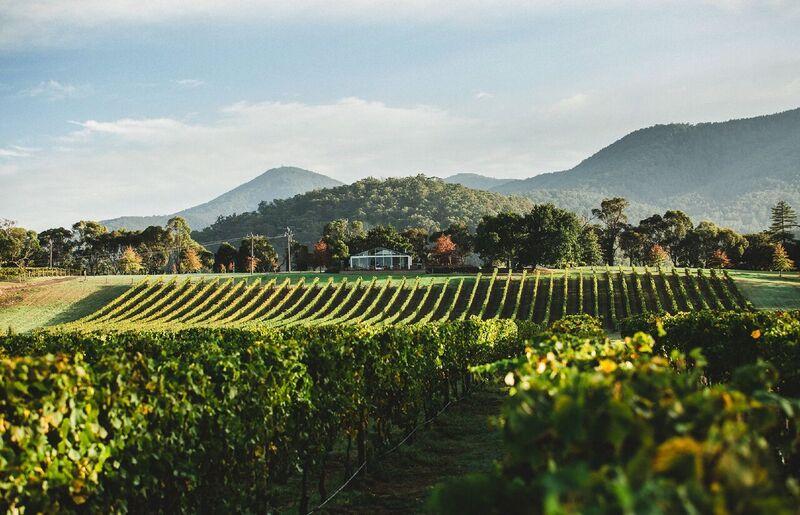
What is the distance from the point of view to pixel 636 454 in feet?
8.14

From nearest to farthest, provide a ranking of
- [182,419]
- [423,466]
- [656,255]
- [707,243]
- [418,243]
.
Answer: [182,419] < [423,466] < [656,255] < [707,243] < [418,243]

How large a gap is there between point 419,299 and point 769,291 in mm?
33405

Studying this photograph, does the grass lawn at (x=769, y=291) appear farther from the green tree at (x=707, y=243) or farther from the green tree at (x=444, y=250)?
the green tree at (x=444, y=250)

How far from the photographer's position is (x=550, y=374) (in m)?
Result: 4.52

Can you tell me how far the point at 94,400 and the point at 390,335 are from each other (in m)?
7.09

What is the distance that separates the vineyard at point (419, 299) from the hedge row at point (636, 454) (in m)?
50.4

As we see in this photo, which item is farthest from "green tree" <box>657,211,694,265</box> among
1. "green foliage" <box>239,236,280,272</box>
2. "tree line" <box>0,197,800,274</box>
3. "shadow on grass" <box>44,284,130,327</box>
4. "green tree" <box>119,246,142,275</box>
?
"green tree" <box>119,246,142,275</box>

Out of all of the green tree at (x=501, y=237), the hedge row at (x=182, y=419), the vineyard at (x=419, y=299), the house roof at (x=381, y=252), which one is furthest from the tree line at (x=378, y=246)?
the hedge row at (x=182, y=419)

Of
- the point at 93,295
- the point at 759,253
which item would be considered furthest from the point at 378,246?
the point at 759,253

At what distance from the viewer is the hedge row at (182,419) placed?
538cm

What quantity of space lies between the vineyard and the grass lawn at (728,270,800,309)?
55.1 inches

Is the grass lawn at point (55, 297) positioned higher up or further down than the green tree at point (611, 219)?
further down

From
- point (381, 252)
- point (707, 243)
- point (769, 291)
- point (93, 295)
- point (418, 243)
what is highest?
point (418, 243)

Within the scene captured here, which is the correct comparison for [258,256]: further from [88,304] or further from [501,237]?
[88,304]
